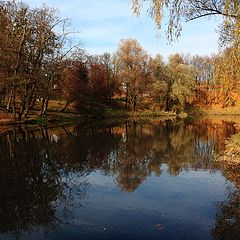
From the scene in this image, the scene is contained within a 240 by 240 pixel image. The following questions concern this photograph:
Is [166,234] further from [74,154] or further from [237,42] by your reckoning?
[74,154]

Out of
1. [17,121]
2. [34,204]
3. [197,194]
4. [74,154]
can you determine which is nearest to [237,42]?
[197,194]

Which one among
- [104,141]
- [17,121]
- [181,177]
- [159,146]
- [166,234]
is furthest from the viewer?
[17,121]

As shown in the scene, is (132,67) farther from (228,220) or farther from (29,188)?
(228,220)

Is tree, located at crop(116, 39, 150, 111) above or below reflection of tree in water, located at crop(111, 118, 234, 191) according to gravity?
above

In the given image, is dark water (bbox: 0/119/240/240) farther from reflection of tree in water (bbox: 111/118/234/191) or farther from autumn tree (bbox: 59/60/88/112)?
autumn tree (bbox: 59/60/88/112)

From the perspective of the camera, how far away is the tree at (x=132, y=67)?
64250mm

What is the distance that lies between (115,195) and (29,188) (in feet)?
10.1

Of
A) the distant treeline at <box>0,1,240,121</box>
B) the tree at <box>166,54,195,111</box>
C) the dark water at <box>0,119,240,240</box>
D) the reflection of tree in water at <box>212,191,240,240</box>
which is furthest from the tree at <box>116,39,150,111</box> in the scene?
the reflection of tree in water at <box>212,191,240,240</box>

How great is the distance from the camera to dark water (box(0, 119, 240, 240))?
8.75 metres

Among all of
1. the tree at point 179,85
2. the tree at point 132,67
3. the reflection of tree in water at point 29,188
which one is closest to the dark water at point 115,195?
the reflection of tree in water at point 29,188

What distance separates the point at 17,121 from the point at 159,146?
65.5 feet

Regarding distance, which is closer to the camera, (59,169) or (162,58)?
(59,169)

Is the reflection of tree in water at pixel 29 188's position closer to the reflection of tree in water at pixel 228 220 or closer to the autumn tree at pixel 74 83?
the reflection of tree in water at pixel 228 220

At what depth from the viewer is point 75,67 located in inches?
2156
